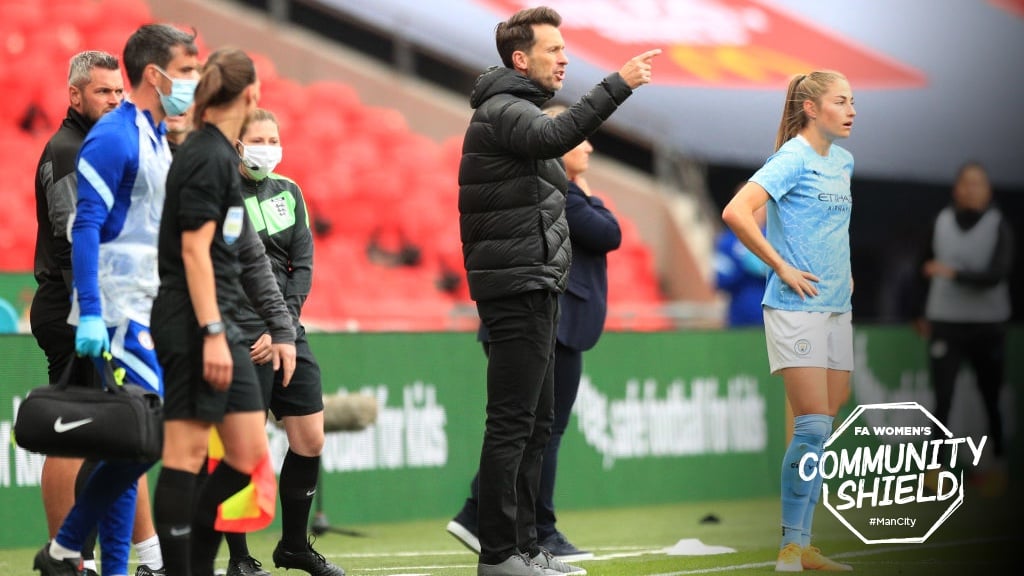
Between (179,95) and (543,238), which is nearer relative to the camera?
(179,95)

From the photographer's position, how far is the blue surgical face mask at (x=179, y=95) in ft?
17.0

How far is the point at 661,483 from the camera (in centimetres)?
1141

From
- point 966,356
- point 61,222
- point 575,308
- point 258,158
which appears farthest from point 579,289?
point 966,356

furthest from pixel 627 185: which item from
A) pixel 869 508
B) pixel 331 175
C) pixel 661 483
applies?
pixel 869 508

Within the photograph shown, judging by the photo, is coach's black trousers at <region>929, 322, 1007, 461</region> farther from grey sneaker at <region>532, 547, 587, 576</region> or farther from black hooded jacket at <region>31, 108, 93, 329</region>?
black hooded jacket at <region>31, 108, 93, 329</region>

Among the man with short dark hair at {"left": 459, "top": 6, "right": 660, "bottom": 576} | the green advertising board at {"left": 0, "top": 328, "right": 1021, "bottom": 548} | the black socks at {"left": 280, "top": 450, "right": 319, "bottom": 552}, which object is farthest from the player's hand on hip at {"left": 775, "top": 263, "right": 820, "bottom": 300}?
the green advertising board at {"left": 0, "top": 328, "right": 1021, "bottom": 548}

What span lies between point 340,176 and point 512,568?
978cm

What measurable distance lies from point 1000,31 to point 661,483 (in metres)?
14.5

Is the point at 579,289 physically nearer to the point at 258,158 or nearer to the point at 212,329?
the point at 258,158

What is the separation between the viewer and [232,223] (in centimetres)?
495

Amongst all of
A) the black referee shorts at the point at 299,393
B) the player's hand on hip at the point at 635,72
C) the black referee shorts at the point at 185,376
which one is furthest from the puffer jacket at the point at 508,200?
the black referee shorts at the point at 185,376

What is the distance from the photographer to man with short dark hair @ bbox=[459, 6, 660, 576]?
5.90 m

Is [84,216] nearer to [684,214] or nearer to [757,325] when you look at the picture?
[757,325]

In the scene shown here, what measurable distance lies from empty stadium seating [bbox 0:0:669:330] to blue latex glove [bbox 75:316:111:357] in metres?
7.70
